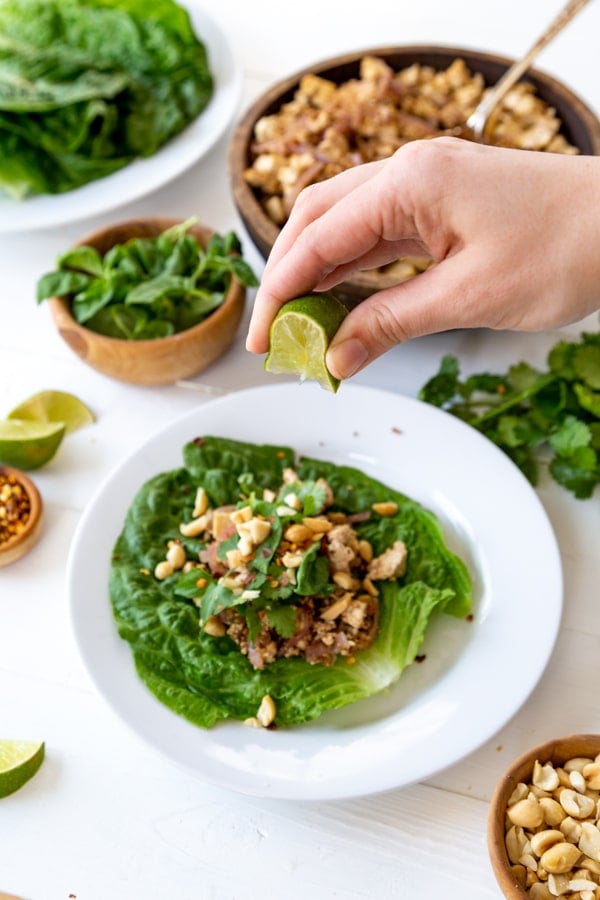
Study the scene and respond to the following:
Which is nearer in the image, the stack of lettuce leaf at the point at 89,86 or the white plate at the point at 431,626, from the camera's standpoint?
the white plate at the point at 431,626

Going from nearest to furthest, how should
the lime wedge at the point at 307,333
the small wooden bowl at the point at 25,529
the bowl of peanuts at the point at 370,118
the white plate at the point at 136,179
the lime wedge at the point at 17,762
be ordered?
the lime wedge at the point at 307,333 < the lime wedge at the point at 17,762 < the small wooden bowl at the point at 25,529 < the bowl of peanuts at the point at 370,118 < the white plate at the point at 136,179

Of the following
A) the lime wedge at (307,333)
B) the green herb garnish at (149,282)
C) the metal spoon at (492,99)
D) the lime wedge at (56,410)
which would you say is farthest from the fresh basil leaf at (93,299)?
the metal spoon at (492,99)

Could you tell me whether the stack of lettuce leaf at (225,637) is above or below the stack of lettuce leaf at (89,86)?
below

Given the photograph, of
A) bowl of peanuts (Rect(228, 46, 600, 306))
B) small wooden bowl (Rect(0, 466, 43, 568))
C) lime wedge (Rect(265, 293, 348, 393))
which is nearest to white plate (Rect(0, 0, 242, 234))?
bowl of peanuts (Rect(228, 46, 600, 306))

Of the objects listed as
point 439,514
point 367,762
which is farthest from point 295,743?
point 439,514

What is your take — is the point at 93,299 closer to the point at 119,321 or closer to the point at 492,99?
the point at 119,321

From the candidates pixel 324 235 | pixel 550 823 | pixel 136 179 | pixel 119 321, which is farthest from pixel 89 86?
pixel 550 823

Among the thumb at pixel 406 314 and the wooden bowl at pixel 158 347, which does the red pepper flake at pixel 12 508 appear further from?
the thumb at pixel 406 314
